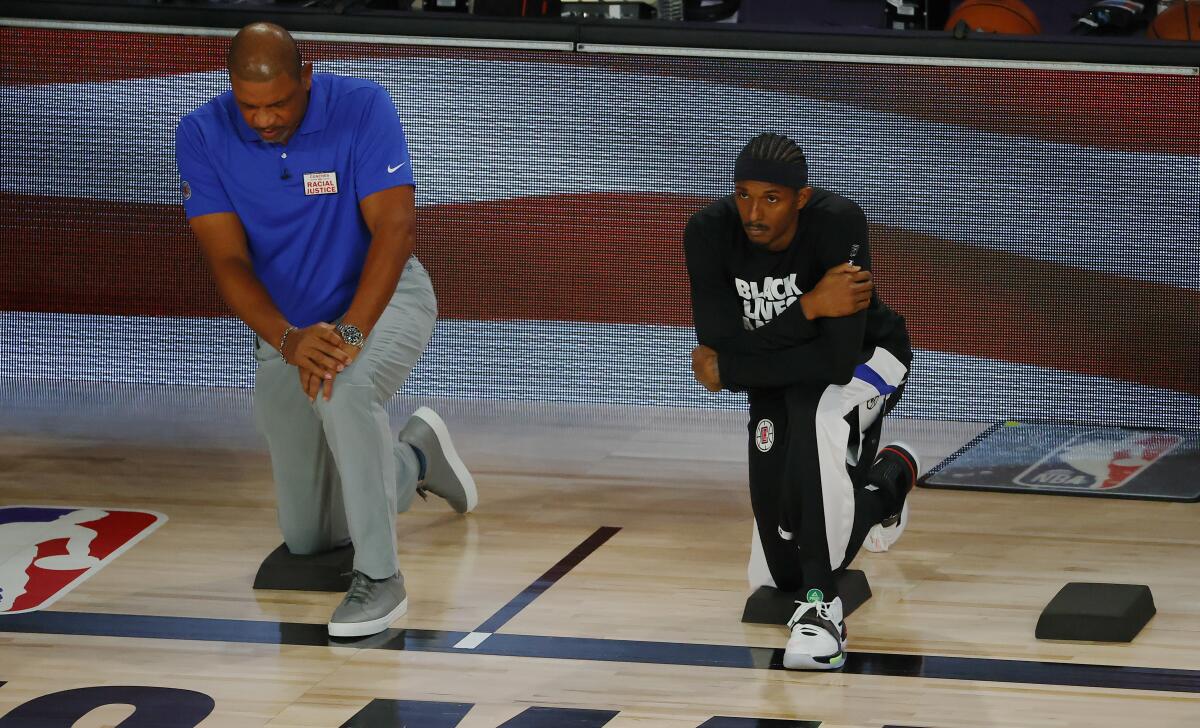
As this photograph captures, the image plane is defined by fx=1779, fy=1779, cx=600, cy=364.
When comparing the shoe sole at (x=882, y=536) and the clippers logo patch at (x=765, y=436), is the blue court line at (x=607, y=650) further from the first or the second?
the shoe sole at (x=882, y=536)

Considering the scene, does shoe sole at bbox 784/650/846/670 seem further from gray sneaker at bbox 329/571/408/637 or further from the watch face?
the watch face

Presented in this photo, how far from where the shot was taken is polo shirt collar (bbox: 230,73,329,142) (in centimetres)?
442

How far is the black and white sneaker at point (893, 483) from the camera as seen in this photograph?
4625 mm

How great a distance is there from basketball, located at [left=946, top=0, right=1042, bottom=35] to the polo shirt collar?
9.08 ft

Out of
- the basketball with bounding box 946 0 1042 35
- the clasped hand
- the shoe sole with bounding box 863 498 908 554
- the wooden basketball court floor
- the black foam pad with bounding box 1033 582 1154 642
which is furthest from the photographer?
the basketball with bounding box 946 0 1042 35

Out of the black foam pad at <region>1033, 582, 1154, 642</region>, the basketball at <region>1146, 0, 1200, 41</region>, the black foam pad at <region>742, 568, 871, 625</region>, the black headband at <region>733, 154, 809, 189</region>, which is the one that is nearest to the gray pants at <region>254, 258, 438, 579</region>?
the black foam pad at <region>742, 568, 871, 625</region>

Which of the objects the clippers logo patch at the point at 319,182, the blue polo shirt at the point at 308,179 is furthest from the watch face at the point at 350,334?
the clippers logo patch at the point at 319,182

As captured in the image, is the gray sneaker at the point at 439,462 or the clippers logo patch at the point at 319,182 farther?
the gray sneaker at the point at 439,462

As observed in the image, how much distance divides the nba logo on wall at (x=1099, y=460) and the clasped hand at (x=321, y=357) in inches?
92.4

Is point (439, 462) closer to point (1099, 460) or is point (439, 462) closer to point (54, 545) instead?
point (54, 545)

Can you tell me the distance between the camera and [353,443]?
4203 millimetres

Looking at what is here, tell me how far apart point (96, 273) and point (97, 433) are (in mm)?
759

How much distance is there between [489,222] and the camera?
21.3 feet

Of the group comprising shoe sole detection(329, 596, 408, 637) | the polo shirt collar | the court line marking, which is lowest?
the court line marking
